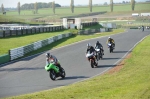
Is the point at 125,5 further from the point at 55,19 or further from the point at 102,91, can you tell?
the point at 102,91

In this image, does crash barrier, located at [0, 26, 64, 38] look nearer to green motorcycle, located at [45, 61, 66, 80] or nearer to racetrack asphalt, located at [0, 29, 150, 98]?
racetrack asphalt, located at [0, 29, 150, 98]

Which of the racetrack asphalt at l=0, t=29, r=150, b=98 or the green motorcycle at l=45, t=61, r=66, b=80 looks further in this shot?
the green motorcycle at l=45, t=61, r=66, b=80

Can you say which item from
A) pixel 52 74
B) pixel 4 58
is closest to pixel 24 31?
pixel 4 58

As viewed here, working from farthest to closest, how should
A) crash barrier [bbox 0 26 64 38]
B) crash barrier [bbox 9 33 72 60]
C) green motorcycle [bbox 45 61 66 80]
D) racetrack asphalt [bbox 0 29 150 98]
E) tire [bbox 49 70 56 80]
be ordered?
crash barrier [bbox 0 26 64 38], crash barrier [bbox 9 33 72 60], tire [bbox 49 70 56 80], green motorcycle [bbox 45 61 66 80], racetrack asphalt [bbox 0 29 150 98]

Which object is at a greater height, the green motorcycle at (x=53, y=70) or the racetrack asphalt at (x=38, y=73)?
the green motorcycle at (x=53, y=70)

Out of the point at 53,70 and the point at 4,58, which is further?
the point at 4,58

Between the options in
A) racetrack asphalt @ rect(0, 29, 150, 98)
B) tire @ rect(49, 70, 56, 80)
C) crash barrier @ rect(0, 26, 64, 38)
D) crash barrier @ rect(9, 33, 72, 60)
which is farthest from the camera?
crash barrier @ rect(0, 26, 64, 38)

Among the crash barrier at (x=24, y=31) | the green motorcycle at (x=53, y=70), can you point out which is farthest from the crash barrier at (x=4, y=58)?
the crash barrier at (x=24, y=31)

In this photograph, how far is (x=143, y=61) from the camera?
89.9 ft

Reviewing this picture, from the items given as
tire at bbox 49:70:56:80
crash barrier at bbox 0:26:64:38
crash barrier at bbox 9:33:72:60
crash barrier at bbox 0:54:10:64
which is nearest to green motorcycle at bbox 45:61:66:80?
tire at bbox 49:70:56:80

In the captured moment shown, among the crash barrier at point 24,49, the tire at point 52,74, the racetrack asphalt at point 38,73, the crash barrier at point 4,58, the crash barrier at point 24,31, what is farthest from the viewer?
the crash barrier at point 24,31

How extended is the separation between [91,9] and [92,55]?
91198 mm

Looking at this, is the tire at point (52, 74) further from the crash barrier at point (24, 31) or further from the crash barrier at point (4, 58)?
the crash barrier at point (24, 31)

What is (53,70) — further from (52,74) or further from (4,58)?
(4,58)
